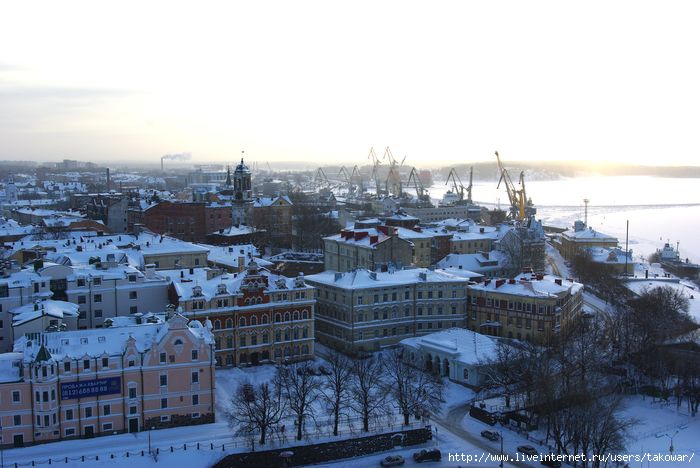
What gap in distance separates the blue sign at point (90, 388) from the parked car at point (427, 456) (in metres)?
10.5

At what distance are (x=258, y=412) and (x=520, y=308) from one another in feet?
56.5

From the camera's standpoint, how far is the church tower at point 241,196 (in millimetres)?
72812

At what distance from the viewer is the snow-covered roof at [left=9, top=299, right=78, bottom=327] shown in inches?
1192

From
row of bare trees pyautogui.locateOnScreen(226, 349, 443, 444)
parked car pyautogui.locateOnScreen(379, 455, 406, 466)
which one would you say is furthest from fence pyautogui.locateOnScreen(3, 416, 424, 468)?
parked car pyautogui.locateOnScreen(379, 455, 406, 466)

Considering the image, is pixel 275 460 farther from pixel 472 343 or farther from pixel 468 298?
pixel 468 298

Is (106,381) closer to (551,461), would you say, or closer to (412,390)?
(412,390)

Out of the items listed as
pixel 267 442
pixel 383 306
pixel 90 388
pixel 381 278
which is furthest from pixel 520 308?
pixel 90 388

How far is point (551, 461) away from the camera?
2528 centimetres

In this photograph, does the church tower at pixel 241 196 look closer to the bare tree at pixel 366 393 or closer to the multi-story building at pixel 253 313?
the multi-story building at pixel 253 313

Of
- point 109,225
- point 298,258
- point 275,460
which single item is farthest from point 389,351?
point 109,225

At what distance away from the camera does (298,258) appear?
191 ft

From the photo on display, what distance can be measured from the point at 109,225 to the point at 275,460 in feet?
170

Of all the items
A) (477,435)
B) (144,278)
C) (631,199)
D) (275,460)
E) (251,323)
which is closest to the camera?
(275,460)

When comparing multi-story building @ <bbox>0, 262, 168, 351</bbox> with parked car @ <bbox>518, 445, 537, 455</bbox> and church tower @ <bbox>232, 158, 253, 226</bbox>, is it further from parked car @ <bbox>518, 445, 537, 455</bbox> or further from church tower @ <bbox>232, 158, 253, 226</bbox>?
church tower @ <bbox>232, 158, 253, 226</bbox>
